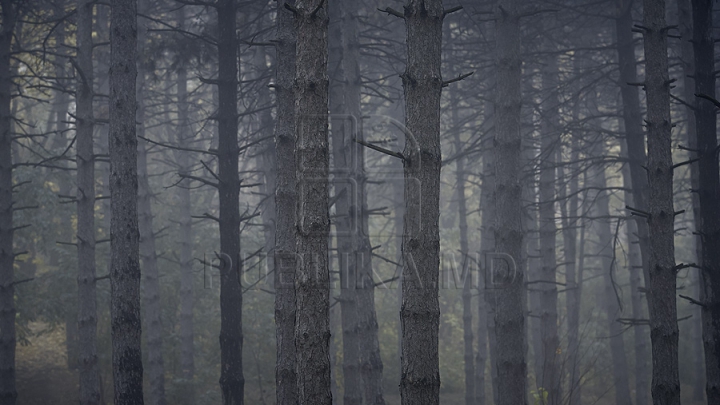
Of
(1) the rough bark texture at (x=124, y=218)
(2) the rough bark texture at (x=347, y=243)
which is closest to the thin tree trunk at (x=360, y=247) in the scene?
(2) the rough bark texture at (x=347, y=243)

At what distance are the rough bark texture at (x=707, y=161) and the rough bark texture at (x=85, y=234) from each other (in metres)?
11.5

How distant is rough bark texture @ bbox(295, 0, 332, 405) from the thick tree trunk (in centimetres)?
96

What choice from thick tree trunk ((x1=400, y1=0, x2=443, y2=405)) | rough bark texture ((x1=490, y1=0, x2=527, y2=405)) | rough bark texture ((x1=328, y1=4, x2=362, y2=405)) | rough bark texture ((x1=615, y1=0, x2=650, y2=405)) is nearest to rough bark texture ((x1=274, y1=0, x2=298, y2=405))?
thick tree trunk ((x1=400, y1=0, x2=443, y2=405))

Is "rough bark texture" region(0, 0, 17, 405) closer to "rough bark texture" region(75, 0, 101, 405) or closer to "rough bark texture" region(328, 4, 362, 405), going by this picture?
"rough bark texture" region(75, 0, 101, 405)

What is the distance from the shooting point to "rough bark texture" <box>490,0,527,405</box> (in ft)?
30.8

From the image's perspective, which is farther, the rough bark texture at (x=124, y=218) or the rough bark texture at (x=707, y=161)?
the rough bark texture at (x=124, y=218)

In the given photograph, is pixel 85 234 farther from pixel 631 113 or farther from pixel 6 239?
pixel 631 113

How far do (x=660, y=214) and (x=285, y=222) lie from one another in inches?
214

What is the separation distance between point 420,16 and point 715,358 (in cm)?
706

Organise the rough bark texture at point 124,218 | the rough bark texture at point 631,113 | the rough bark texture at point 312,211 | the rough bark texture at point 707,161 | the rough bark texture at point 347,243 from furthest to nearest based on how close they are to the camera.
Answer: the rough bark texture at point 631,113 < the rough bark texture at point 347,243 < the rough bark texture at point 124,218 < the rough bark texture at point 707,161 < the rough bark texture at point 312,211

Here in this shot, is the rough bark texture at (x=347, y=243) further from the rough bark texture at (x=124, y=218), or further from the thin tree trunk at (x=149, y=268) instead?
the thin tree trunk at (x=149, y=268)

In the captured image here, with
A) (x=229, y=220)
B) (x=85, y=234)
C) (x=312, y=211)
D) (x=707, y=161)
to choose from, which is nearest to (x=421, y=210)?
(x=312, y=211)

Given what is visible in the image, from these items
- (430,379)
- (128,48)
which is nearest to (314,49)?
(430,379)

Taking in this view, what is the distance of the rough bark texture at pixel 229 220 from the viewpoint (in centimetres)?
1027
